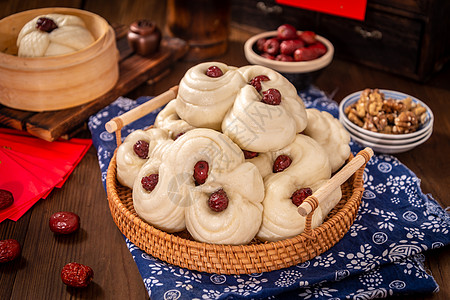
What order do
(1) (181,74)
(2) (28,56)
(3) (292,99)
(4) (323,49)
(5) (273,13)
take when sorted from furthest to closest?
(5) (273,13)
(1) (181,74)
(4) (323,49)
(2) (28,56)
(3) (292,99)

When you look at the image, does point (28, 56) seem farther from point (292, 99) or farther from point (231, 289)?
point (231, 289)

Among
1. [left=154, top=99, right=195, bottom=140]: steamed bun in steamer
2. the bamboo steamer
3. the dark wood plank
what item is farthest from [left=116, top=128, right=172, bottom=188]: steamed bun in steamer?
the dark wood plank

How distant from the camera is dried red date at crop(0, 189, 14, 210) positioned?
1.65 meters

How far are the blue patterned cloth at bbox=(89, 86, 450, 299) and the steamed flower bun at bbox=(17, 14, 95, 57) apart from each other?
3.14ft

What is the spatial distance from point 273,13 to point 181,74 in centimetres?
64

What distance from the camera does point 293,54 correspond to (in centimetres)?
223

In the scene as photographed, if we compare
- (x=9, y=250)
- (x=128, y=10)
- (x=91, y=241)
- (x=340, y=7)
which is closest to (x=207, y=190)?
(x=91, y=241)

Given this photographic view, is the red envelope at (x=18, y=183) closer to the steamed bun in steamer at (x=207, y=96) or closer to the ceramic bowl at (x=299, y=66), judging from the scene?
the steamed bun in steamer at (x=207, y=96)

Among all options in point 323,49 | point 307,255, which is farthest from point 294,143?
point 323,49

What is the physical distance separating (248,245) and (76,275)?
1.61ft

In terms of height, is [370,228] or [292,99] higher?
[292,99]

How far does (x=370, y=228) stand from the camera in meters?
1.56

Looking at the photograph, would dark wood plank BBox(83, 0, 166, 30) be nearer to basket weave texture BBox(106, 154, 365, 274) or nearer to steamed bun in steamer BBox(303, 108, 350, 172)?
steamed bun in steamer BBox(303, 108, 350, 172)

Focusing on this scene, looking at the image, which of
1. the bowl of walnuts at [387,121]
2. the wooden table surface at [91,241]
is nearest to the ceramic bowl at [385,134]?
the bowl of walnuts at [387,121]
